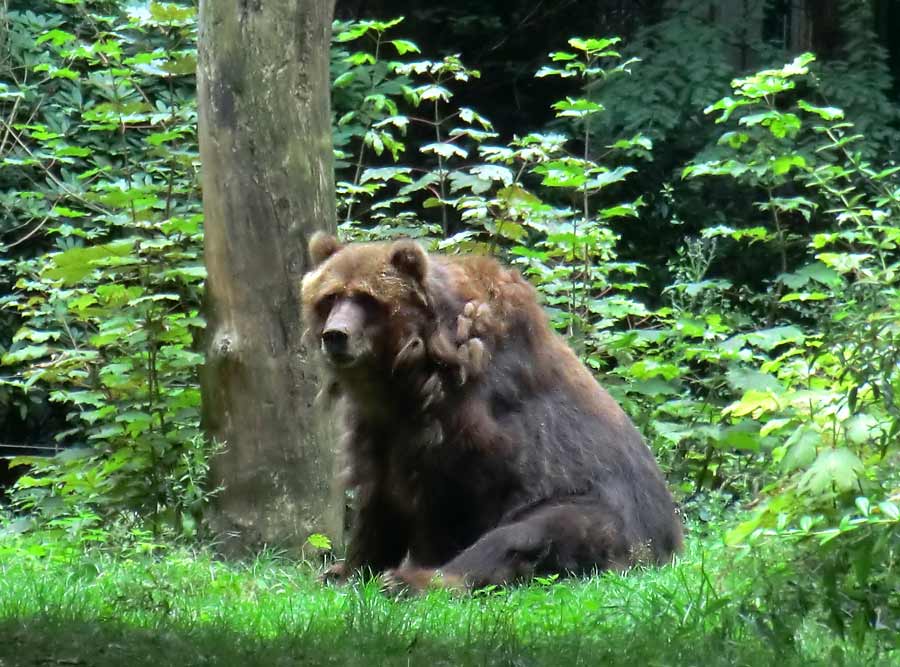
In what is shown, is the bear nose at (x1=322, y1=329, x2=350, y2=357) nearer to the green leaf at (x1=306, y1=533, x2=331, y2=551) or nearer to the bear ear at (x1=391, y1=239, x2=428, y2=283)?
the bear ear at (x1=391, y1=239, x2=428, y2=283)

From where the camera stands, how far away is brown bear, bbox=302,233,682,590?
7492mm

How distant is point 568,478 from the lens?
7.75 metres

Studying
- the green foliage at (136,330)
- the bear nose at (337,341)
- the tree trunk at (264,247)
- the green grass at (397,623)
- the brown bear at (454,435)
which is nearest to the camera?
the green grass at (397,623)

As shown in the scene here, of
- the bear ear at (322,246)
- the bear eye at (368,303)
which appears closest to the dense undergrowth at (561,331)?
the bear ear at (322,246)

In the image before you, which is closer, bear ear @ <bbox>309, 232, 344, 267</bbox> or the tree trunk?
bear ear @ <bbox>309, 232, 344, 267</bbox>

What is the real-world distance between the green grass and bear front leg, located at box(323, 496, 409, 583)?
2.71ft

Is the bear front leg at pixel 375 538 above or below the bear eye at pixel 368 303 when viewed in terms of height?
below

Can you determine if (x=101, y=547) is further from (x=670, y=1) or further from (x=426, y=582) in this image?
(x=670, y=1)

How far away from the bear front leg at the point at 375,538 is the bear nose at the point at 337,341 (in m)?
0.90

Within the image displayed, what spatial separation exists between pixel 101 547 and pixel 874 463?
4.40 m

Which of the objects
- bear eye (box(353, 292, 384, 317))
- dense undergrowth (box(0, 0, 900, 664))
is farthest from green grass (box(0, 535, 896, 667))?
bear eye (box(353, 292, 384, 317))

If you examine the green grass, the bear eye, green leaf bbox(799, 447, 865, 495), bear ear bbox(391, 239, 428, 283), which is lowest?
the green grass

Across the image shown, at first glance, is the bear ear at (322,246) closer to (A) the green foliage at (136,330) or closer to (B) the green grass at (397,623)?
(A) the green foliage at (136,330)

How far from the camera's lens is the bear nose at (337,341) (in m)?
7.39
